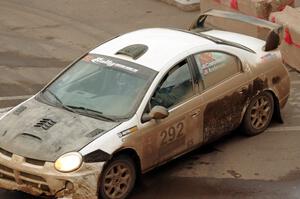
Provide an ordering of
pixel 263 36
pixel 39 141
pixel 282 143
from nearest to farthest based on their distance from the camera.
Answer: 1. pixel 39 141
2. pixel 282 143
3. pixel 263 36

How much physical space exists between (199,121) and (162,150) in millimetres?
705

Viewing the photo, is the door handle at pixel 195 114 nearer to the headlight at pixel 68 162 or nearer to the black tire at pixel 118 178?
the black tire at pixel 118 178

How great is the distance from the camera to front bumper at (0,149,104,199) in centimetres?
654

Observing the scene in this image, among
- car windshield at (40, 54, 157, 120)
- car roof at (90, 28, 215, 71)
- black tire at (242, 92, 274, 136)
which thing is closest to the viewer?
car windshield at (40, 54, 157, 120)

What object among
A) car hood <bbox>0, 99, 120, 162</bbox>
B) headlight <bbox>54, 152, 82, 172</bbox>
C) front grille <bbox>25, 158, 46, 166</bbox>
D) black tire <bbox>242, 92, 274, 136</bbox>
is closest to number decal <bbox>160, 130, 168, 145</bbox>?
car hood <bbox>0, 99, 120, 162</bbox>

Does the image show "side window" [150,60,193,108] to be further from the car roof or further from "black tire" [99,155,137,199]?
"black tire" [99,155,137,199]

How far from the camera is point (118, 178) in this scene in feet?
23.0

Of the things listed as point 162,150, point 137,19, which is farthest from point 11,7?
point 162,150

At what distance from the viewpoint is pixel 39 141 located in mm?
6852

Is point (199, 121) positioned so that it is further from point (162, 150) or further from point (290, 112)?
point (290, 112)

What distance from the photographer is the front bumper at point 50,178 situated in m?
6.54

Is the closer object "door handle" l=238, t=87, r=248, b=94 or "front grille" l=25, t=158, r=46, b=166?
"front grille" l=25, t=158, r=46, b=166

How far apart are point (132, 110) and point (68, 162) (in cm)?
108

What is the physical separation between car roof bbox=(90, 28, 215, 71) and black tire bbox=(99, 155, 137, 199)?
1251mm
